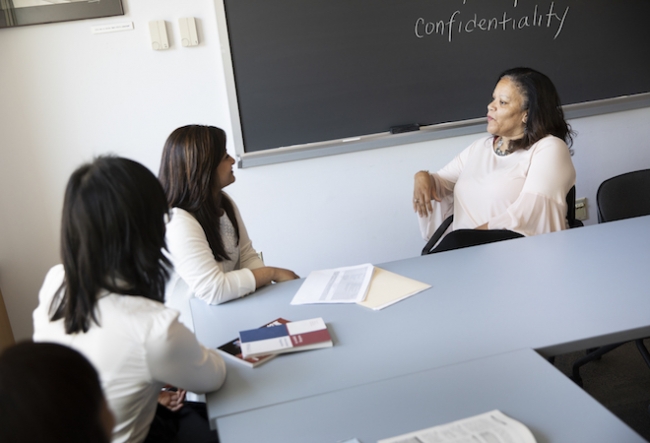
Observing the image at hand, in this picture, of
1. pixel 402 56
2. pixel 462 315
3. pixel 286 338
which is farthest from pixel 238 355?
pixel 402 56

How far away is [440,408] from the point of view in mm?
1141

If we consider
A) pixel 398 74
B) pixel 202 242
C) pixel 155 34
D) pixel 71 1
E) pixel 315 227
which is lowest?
pixel 315 227

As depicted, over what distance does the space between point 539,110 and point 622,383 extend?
1.21 m

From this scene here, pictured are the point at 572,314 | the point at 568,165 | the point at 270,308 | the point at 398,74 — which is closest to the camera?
the point at 572,314

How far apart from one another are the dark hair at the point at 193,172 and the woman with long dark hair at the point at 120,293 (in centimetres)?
70

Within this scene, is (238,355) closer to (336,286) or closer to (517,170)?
(336,286)

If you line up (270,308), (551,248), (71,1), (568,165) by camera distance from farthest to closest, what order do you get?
1. (71,1)
2. (568,165)
3. (551,248)
4. (270,308)

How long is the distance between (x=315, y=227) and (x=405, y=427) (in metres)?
2.25

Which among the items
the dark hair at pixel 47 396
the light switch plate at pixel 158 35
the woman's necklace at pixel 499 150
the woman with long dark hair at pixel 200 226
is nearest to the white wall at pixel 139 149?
the light switch plate at pixel 158 35

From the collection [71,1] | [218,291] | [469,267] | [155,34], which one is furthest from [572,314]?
[71,1]

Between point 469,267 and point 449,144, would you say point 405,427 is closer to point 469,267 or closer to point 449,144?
point 469,267

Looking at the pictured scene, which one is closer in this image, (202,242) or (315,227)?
(202,242)

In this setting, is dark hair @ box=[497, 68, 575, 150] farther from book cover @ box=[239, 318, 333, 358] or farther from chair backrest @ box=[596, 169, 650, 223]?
book cover @ box=[239, 318, 333, 358]

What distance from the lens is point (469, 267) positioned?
192 centimetres
